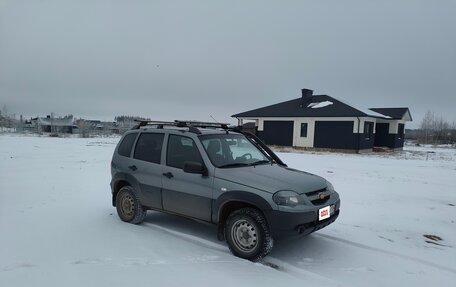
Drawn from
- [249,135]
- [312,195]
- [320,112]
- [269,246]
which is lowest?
[269,246]

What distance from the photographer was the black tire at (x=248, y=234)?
170 inches

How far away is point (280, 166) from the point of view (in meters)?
5.58

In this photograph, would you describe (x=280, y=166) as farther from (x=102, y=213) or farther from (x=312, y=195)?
(x=102, y=213)

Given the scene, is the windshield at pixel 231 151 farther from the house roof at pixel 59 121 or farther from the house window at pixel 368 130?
the house roof at pixel 59 121

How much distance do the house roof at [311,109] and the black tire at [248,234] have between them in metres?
23.8

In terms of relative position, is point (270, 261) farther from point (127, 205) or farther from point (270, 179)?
point (127, 205)

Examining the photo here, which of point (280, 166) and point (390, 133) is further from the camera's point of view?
point (390, 133)

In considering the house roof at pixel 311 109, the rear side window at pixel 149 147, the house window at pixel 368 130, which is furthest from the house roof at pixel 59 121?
the rear side window at pixel 149 147

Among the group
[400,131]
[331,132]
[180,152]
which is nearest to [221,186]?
[180,152]

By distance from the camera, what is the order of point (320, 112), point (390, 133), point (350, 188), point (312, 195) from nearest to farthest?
1. point (312, 195)
2. point (350, 188)
3. point (320, 112)
4. point (390, 133)

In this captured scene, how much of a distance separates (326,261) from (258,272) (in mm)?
1078

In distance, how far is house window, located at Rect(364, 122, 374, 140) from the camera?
27.3 meters

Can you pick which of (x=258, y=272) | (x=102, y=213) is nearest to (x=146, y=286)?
(x=258, y=272)

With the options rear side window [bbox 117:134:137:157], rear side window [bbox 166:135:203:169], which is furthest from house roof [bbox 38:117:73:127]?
rear side window [bbox 166:135:203:169]
